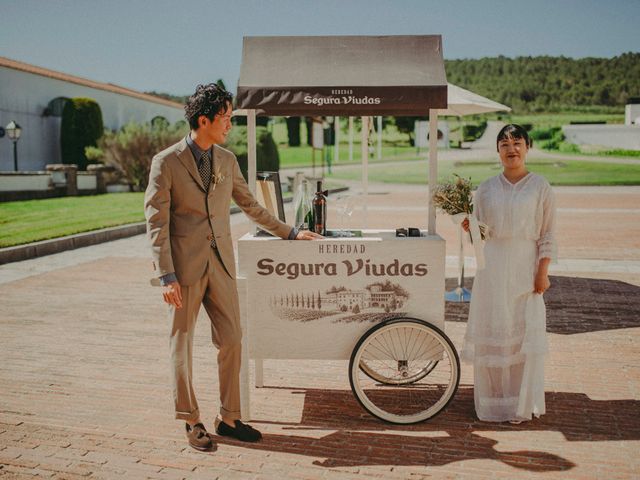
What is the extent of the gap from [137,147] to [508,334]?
26.6 meters

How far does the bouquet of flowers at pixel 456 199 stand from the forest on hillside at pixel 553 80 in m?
69.8

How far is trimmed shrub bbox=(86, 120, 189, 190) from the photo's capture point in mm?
28547

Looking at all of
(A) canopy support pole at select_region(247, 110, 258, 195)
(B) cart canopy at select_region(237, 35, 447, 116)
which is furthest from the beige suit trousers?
(B) cart canopy at select_region(237, 35, 447, 116)

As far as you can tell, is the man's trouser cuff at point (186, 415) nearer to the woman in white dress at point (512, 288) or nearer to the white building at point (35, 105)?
the woman in white dress at point (512, 288)

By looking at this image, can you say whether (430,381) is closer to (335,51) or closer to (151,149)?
(335,51)

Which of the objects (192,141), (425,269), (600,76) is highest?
(600,76)

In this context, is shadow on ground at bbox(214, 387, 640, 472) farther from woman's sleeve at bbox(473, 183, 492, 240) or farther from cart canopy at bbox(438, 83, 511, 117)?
cart canopy at bbox(438, 83, 511, 117)

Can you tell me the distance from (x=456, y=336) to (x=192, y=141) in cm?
404

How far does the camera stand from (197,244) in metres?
3.88

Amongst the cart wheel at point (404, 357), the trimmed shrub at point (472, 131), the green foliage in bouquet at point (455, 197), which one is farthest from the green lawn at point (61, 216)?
the trimmed shrub at point (472, 131)

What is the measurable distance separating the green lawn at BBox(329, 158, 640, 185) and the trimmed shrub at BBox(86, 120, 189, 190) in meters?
14.6

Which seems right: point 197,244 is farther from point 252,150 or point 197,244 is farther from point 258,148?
point 258,148

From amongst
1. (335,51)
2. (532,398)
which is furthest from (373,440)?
(335,51)

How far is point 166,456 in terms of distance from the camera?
12.9ft
